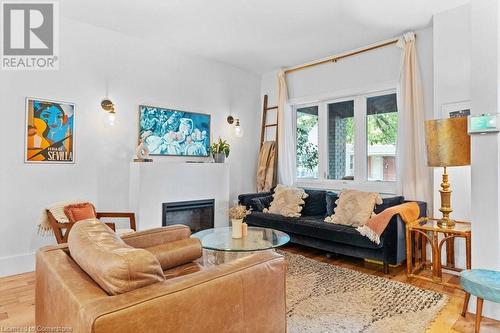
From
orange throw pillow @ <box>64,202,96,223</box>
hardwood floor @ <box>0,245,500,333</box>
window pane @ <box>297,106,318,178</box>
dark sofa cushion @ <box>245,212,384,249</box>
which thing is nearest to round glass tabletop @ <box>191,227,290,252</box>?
dark sofa cushion @ <box>245,212,384,249</box>

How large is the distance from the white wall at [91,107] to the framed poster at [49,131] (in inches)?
A: 2.6

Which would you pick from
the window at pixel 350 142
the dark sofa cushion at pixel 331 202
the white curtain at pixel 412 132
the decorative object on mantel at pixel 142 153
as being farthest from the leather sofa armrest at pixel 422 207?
the decorative object on mantel at pixel 142 153

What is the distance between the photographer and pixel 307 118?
5312 mm

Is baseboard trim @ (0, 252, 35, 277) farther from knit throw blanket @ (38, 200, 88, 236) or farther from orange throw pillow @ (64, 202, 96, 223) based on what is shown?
orange throw pillow @ (64, 202, 96, 223)

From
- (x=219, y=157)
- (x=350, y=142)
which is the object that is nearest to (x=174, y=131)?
(x=219, y=157)

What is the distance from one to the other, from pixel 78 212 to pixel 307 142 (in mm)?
3598

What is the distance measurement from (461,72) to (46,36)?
460cm

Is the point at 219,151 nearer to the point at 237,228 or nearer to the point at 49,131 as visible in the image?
the point at 237,228

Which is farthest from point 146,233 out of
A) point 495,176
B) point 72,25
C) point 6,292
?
point 72,25

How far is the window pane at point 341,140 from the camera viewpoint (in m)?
4.69

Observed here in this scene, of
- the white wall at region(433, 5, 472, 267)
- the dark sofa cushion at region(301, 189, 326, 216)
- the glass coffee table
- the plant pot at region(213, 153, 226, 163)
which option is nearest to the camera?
the glass coffee table

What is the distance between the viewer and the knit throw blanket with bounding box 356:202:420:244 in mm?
3180

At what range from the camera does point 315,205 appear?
4473 millimetres

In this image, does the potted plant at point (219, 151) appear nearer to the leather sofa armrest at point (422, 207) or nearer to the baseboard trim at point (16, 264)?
the baseboard trim at point (16, 264)
